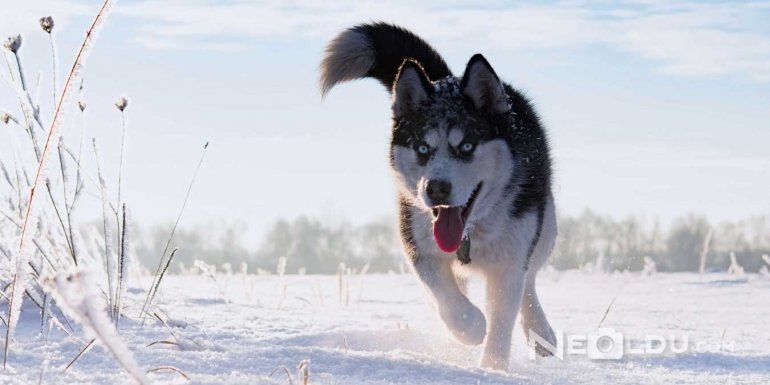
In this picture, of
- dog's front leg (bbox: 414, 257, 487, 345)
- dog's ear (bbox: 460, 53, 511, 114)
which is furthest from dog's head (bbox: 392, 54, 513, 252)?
dog's front leg (bbox: 414, 257, 487, 345)

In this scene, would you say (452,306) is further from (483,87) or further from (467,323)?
(483,87)

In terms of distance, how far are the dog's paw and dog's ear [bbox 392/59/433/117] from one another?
97 cm

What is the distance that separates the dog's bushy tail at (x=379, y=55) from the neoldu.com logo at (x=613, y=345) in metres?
1.59

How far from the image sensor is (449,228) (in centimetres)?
377

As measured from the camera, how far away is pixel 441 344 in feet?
13.2

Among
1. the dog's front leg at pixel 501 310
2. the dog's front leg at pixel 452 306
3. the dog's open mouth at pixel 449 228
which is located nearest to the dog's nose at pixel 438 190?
the dog's open mouth at pixel 449 228

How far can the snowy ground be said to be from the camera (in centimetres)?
255

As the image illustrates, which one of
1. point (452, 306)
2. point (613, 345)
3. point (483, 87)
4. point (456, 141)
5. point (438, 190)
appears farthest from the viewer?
point (613, 345)

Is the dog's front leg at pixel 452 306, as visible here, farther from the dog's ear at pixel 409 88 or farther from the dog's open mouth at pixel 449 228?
the dog's ear at pixel 409 88

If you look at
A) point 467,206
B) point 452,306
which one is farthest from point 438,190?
point 452,306

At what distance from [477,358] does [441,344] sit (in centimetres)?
17

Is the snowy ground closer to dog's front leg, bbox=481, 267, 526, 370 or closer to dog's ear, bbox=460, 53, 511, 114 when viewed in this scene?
dog's front leg, bbox=481, 267, 526, 370

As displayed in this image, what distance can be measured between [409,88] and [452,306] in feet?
Answer: 3.35

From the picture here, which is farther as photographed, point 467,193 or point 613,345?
point 613,345
